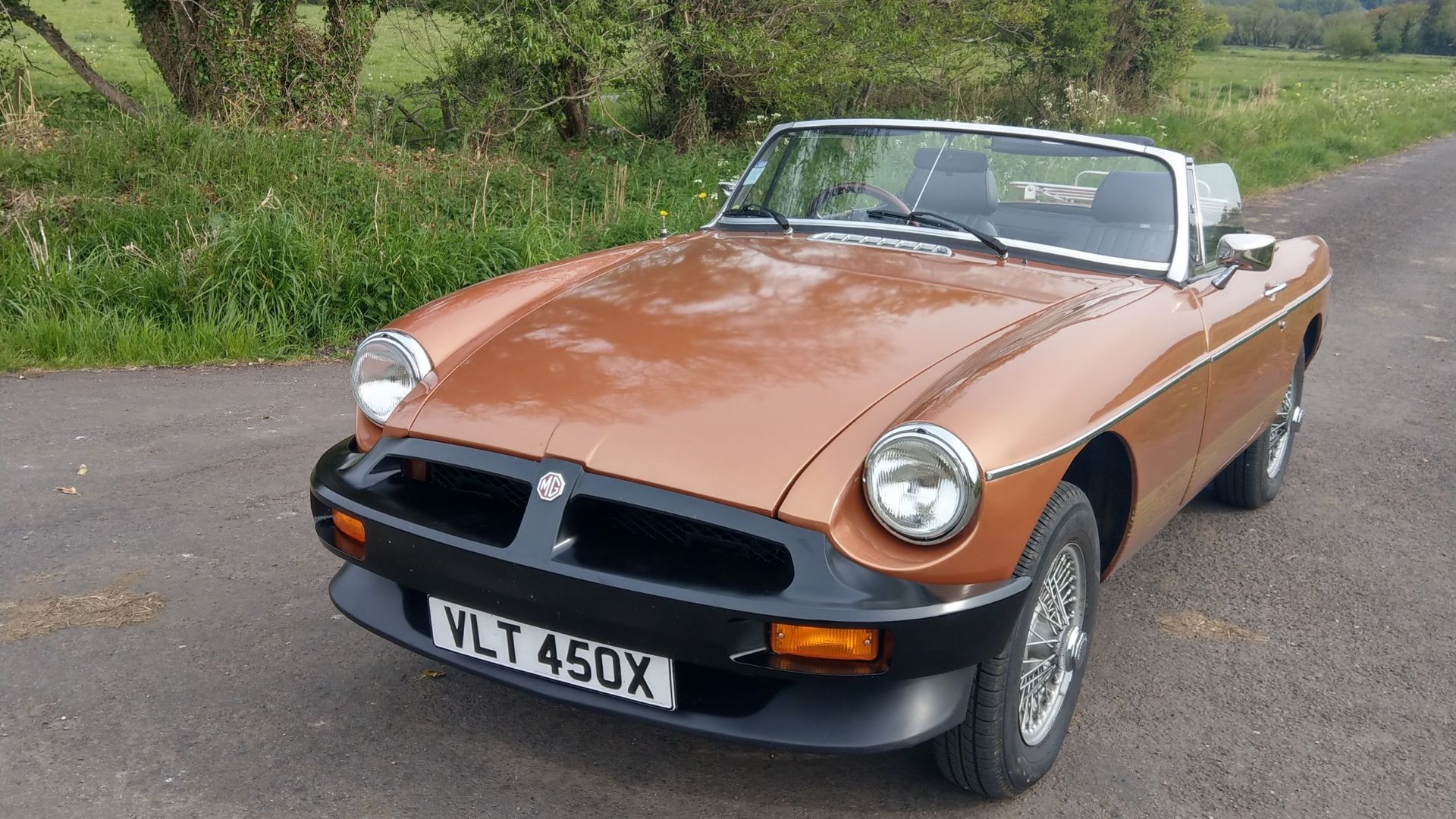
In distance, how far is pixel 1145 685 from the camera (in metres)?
3.14

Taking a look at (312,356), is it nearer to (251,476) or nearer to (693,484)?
(251,476)

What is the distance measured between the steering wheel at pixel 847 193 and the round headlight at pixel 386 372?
1.53 metres

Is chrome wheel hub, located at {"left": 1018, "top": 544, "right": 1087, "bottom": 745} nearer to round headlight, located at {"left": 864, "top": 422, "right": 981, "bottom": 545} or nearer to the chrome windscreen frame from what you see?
round headlight, located at {"left": 864, "top": 422, "right": 981, "bottom": 545}

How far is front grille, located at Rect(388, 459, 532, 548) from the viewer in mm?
2459

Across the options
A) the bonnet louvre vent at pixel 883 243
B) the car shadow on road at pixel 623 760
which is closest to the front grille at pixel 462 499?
the car shadow on road at pixel 623 760

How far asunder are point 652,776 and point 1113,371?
1.40 metres

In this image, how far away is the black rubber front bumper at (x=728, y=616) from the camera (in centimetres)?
219

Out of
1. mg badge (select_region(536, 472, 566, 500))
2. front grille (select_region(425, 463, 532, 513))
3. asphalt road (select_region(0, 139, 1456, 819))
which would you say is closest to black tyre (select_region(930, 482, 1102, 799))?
asphalt road (select_region(0, 139, 1456, 819))

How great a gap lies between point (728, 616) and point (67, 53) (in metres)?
10.2

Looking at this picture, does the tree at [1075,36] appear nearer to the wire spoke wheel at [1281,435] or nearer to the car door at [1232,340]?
the wire spoke wheel at [1281,435]

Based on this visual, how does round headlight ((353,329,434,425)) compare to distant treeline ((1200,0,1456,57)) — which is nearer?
round headlight ((353,329,434,425))

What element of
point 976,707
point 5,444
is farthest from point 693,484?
point 5,444

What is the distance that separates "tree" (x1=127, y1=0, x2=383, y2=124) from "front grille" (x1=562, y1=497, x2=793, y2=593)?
759 cm

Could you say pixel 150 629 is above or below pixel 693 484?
below
